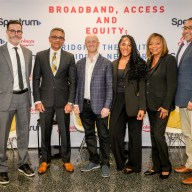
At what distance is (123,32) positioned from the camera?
17.7 feet

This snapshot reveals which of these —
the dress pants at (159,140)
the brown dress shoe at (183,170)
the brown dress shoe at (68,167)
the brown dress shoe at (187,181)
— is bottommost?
the brown dress shoe at (187,181)

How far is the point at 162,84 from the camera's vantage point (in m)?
3.83

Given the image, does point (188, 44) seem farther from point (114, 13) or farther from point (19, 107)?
Answer: point (19, 107)

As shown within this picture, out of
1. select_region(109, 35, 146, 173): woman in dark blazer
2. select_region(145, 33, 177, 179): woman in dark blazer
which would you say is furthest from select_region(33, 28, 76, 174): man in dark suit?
select_region(145, 33, 177, 179): woman in dark blazer

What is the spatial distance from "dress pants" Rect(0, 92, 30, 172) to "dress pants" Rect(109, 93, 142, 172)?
1126mm

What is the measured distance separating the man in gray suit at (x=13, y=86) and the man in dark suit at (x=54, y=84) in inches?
6.0

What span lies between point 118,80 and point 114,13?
184 centimetres

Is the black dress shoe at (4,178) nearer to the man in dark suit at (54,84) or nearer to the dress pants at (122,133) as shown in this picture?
the man in dark suit at (54,84)

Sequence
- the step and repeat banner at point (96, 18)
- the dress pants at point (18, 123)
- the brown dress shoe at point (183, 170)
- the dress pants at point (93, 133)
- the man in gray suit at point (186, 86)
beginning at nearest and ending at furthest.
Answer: the man in gray suit at point (186, 86), the dress pants at point (18, 123), the dress pants at point (93, 133), the brown dress shoe at point (183, 170), the step and repeat banner at point (96, 18)

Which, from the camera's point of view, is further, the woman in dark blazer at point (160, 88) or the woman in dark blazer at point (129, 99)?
the woman in dark blazer at point (129, 99)

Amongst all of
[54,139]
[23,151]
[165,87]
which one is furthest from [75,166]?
[165,87]

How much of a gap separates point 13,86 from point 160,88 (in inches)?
71.2

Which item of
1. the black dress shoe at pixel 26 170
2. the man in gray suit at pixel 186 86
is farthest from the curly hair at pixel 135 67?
the black dress shoe at pixel 26 170

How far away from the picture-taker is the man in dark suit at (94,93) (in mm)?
3953
